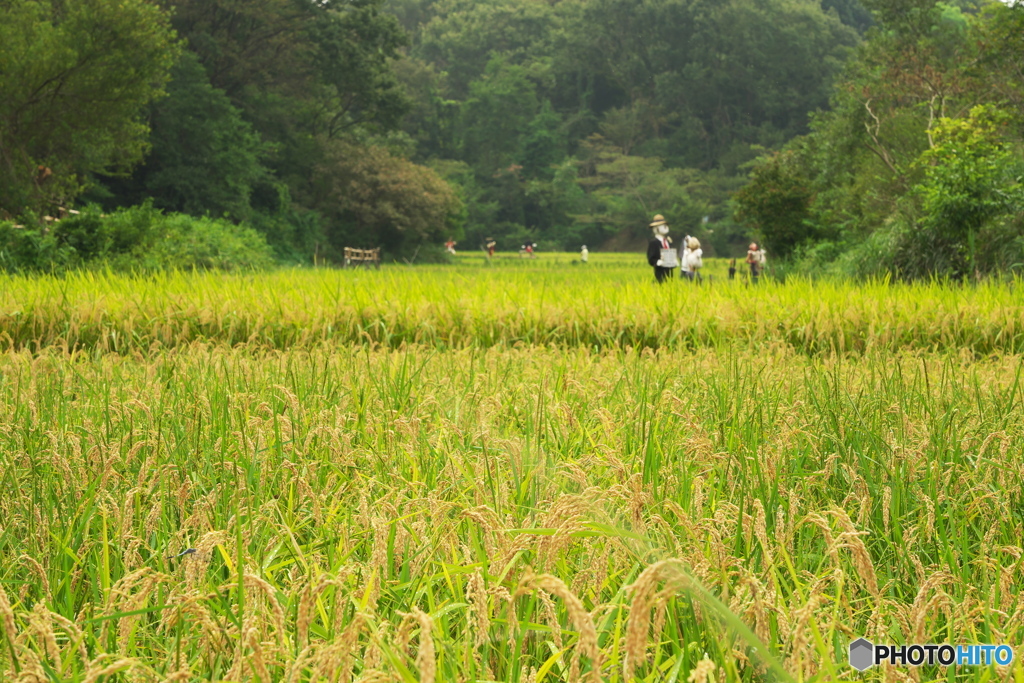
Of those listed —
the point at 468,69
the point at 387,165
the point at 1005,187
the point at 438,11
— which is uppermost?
the point at 438,11

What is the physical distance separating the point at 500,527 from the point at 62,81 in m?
20.4

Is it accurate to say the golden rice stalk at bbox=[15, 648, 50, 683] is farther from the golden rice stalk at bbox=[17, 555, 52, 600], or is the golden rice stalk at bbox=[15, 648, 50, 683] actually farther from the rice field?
the golden rice stalk at bbox=[17, 555, 52, 600]

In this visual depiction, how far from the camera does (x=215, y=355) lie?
488 cm

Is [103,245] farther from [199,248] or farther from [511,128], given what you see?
[511,128]

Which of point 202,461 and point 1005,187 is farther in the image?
point 1005,187

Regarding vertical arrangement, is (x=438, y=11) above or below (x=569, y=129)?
above

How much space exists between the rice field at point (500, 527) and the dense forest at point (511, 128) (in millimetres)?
9681

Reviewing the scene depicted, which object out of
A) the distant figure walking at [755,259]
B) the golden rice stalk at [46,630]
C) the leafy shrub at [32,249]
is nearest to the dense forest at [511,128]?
the leafy shrub at [32,249]

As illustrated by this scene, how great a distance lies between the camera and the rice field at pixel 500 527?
1262mm

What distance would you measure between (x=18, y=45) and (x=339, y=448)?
62.9ft

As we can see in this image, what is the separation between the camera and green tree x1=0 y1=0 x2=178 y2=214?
17.8m

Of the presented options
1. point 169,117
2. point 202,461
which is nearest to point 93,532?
point 202,461

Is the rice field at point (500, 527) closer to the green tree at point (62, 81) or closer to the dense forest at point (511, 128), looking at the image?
the dense forest at point (511, 128)

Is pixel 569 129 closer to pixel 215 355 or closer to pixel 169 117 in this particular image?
pixel 169 117
